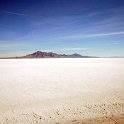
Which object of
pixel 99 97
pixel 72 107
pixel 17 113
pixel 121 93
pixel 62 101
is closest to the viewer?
pixel 17 113

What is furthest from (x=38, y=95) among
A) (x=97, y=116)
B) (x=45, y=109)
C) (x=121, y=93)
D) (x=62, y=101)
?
(x=121, y=93)

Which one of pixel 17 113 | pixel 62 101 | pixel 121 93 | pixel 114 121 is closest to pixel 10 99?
pixel 17 113

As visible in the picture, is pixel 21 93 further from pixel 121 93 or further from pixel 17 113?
pixel 121 93

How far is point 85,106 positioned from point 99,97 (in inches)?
59.1

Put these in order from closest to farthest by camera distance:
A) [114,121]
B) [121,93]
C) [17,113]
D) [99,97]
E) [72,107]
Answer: [114,121]
[17,113]
[72,107]
[99,97]
[121,93]

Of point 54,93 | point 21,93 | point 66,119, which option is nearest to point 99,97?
point 54,93

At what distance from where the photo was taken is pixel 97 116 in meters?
5.54

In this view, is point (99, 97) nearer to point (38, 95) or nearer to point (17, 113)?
point (38, 95)

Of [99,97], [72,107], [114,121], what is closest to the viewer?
[114,121]

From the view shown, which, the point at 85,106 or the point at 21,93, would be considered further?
the point at 21,93

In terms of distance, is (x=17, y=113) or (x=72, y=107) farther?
(x=72, y=107)

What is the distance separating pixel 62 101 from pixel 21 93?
2565 mm

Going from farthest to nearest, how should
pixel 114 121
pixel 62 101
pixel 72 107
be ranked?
pixel 62 101
pixel 72 107
pixel 114 121

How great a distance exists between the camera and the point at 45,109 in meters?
6.26
